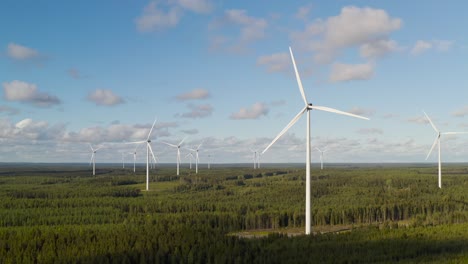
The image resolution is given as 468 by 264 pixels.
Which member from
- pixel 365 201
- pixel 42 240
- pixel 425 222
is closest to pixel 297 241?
pixel 42 240

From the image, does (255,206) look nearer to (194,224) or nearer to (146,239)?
(194,224)

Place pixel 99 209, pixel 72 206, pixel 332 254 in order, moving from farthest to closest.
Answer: pixel 72 206 < pixel 99 209 < pixel 332 254

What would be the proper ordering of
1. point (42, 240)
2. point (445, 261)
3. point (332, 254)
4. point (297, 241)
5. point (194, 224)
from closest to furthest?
1. point (445, 261)
2. point (332, 254)
3. point (297, 241)
4. point (42, 240)
5. point (194, 224)

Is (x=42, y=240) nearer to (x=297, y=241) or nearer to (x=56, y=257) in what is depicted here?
(x=56, y=257)

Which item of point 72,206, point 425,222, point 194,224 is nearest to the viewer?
point 194,224

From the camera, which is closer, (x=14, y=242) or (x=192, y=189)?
(x=14, y=242)

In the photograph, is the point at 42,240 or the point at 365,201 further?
the point at 365,201

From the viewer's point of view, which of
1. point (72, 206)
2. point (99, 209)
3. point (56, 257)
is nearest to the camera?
point (56, 257)

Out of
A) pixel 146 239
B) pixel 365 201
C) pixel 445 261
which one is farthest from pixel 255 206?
pixel 445 261
